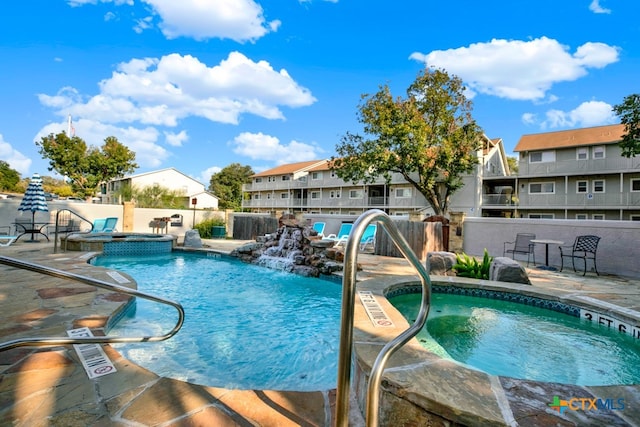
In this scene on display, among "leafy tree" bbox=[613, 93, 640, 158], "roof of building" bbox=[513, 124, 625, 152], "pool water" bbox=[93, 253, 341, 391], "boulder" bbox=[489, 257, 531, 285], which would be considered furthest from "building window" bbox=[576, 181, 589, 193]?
"pool water" bbox=[93, 253, 341, 391]

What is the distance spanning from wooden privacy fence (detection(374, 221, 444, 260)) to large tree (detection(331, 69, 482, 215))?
31.1 feet

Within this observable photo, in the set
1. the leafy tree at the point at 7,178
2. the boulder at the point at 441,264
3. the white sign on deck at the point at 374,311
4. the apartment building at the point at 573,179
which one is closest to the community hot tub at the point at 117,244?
the boulder at the point at 441,264

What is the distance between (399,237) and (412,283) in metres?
4.11

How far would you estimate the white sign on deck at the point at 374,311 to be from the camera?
9.26ft

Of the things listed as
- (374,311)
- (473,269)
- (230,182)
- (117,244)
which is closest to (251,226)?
(117,244)

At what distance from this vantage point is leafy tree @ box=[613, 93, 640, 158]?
10.4 meters

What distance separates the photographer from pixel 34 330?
2.89 metres

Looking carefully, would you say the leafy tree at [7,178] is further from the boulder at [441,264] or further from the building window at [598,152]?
the building window at [598,152]

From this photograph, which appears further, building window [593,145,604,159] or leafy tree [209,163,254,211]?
leafy tree [209,163,254,211]

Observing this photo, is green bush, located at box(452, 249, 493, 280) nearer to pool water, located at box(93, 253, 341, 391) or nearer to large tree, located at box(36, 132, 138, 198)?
pool water, located at box(93, 253, 341, 391)

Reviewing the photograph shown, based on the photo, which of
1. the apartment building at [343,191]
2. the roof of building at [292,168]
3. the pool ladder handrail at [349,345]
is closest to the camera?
the pool ladder handrail at [349,345]

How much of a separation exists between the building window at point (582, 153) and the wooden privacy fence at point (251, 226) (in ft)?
67.9

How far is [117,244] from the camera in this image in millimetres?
10539

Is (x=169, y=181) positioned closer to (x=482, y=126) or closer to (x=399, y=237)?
(x=482, y=126)
